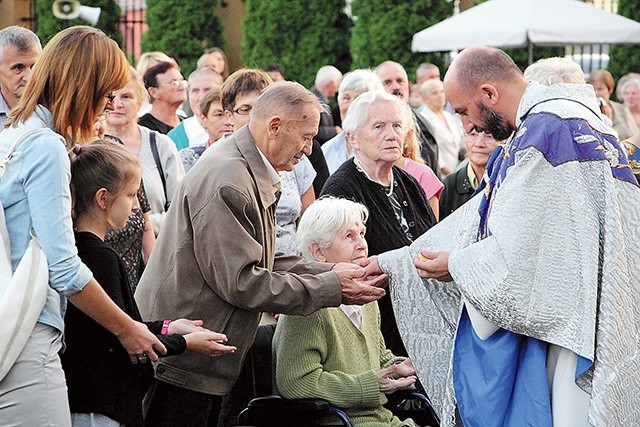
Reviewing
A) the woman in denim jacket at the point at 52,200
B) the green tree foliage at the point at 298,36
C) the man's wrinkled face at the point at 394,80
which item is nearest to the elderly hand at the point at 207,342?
the woman in denim jacket at the point at 52,200

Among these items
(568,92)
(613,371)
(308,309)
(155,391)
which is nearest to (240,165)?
(308,309)

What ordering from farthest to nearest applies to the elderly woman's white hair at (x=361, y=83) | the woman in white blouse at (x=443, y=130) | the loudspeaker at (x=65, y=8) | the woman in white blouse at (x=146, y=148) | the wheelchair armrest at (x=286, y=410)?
the loudspeaker at (x=65, y=8)
the woman in white blouse at (x=443, y=130)
the elderly woman's white hair at (x=361, y=83)
the woman in white blouse at (x=146, y=148)
the wheelchair armrest at (x=286, y=410)

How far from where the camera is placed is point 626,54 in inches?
722

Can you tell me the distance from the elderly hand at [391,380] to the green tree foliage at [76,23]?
16927 mm

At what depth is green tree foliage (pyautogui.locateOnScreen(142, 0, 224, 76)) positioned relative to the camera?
21.3 meters

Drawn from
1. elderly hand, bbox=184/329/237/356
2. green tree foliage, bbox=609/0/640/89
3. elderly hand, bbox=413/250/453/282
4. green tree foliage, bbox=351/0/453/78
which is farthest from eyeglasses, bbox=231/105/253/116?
green tree foliage, bbox=609/0/640/89

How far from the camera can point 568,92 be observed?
463cm

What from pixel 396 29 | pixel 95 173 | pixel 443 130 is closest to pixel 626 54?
pixel 396 29

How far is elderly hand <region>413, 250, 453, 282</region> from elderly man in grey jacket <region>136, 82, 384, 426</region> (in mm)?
344

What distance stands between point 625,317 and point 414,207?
2368mm

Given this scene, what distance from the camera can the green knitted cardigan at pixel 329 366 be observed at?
5359 millimetres

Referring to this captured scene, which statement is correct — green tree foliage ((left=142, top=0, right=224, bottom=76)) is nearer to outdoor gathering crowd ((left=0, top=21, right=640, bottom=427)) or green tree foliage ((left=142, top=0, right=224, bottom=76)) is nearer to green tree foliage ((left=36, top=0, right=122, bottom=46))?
green tree foliage ((left=36, top=0, right=122, bottom=46))

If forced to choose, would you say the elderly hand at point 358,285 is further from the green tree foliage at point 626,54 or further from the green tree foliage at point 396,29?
the green tree foliage at point 626,54

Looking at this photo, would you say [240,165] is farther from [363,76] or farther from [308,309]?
[363,76]
